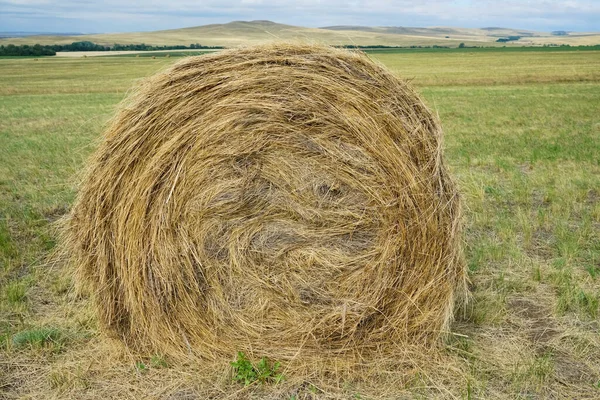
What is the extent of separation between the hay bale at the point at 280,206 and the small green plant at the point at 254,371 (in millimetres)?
104

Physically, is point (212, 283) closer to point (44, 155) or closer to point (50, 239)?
point (50, 239)

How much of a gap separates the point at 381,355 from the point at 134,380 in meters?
1.59

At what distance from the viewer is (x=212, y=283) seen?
151 inches

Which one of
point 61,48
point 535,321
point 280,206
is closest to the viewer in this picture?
point 280,206

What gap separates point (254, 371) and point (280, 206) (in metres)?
1.06

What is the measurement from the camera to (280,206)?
3801 millimetres

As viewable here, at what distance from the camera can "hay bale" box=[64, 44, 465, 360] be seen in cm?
367

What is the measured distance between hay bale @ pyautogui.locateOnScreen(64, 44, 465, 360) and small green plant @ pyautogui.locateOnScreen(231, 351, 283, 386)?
0.34 ft

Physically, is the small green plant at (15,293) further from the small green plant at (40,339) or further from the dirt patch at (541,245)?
the dirt patch at (541,245)

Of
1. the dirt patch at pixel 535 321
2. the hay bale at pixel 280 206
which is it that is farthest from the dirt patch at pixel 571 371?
the hay bale at pixel 280 206

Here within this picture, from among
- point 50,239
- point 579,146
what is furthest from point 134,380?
point 579,146

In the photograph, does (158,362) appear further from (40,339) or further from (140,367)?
(40,339)

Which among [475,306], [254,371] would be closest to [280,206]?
[254,371]

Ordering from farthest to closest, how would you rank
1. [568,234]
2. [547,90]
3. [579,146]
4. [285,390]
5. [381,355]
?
[547,90] → [579,146] → [568,234] → [381,355] → [285,390]
